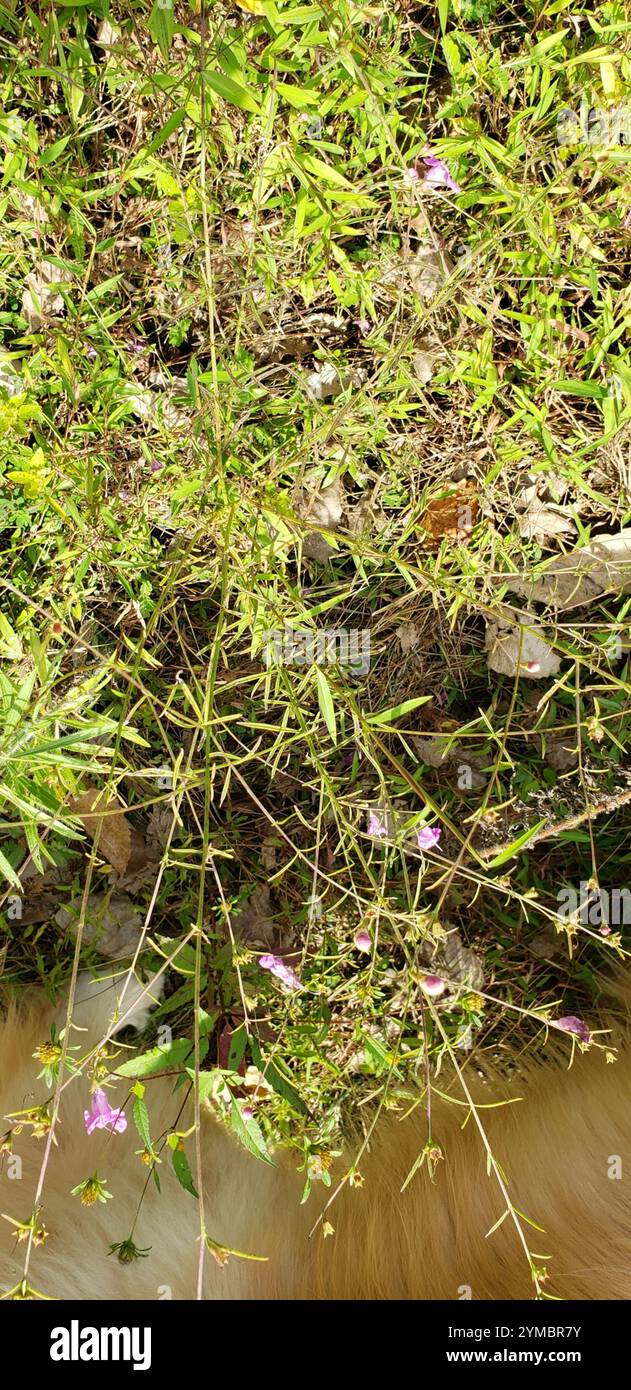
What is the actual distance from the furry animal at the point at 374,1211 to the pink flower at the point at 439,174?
1.81m

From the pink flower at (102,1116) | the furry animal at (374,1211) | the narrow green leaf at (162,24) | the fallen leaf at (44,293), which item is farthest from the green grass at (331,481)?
the narrow green leaf at (162,24)

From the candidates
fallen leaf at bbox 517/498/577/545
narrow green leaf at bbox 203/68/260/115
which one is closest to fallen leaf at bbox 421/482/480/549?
fallen leaf at bbox 517/498/577/545

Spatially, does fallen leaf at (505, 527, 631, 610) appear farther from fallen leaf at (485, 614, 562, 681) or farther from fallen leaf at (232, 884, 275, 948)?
fallen leaf at (232, 884, 275, 948)

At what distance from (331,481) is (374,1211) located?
4.80 feet

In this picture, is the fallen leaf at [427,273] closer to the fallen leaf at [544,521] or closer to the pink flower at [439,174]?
the pink flower at [439,174]

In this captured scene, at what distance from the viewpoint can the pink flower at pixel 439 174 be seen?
69.1 inches

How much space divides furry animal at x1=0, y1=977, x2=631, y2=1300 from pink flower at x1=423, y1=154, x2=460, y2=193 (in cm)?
181

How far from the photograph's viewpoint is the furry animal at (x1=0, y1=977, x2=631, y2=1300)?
170 cm

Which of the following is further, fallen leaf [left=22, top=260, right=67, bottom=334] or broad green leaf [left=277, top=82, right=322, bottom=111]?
fallen leaf [left=22, top=260, right=67, bottom=334]

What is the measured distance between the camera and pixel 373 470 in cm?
208

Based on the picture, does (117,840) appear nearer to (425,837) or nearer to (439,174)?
(425,837)

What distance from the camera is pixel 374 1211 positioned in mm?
1810
